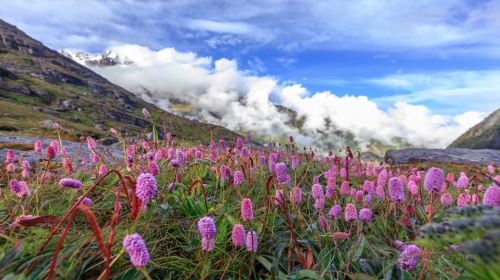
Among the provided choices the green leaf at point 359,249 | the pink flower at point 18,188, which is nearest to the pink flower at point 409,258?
the green leaf at point 359,249

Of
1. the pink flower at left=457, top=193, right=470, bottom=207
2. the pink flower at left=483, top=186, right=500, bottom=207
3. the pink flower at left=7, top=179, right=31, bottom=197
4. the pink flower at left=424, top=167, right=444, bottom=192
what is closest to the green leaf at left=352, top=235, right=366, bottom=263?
the pink flower at left=424, top=167, right=444, bottom=192

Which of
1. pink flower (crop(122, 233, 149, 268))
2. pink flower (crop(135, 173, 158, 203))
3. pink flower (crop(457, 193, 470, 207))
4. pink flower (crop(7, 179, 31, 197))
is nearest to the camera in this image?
pink flower (crop(122, 233, 149, 268))

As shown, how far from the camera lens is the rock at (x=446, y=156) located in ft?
75.2

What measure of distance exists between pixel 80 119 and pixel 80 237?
8183 inches

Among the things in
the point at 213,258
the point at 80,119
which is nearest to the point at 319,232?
the point at 213,258

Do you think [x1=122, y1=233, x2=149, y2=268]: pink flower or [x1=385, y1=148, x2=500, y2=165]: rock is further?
[x1=385, y1=148, x2=500, y2=165]: rock

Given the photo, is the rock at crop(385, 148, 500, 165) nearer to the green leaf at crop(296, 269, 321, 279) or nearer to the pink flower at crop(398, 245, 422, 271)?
the pink flower at crop(398, 245, 422, 271)

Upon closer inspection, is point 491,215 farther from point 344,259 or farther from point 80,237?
point 80,237

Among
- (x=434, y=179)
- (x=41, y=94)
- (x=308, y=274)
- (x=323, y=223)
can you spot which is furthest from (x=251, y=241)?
(x=41, y=94)

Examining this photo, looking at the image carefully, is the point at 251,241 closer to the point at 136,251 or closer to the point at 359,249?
the point at 359,249

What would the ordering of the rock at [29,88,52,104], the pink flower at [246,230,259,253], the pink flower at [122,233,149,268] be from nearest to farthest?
the pink flower at [122,233,149,268] < the pink flower at [246,230,259,253] < the rock at [29,88,52,104]

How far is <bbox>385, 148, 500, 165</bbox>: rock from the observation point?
75.2 feet

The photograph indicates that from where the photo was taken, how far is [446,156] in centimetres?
2395

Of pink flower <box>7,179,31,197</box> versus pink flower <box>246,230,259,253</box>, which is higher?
pink flower <box>7,179,31,197</box>
